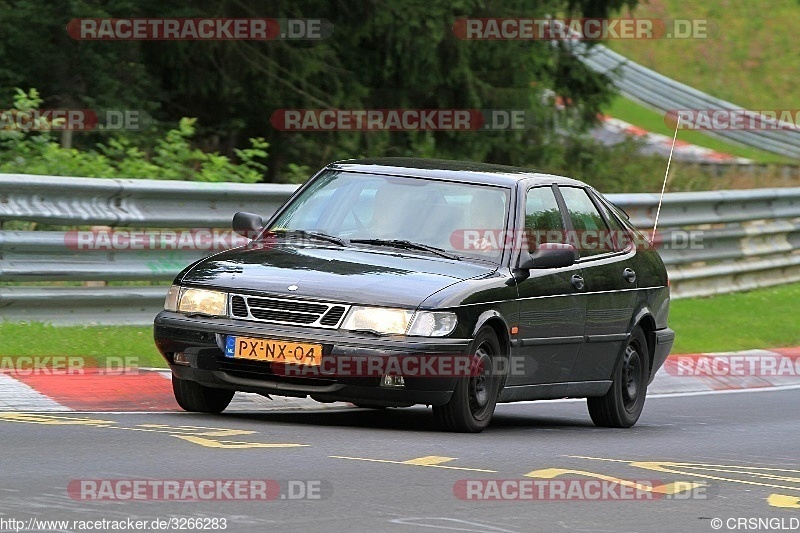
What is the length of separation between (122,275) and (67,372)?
6.14ft

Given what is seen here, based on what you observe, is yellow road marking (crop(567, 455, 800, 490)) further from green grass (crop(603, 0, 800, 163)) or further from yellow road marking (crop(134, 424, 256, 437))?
green grass (crop(603, 0, 800, 163))

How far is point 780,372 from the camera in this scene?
15797mm

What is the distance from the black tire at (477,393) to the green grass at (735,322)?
6.04m

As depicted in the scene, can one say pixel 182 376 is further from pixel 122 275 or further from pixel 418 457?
pixel 122 275

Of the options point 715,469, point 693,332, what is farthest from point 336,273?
point 693,332

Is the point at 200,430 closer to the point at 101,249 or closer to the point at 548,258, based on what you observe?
the point at 548,258

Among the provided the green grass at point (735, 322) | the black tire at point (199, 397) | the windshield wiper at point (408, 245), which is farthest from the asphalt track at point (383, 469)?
the green grass at point (735, 322)

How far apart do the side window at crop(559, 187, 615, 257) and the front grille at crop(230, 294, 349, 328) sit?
7.31ft

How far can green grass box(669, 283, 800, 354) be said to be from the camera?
53.3ft

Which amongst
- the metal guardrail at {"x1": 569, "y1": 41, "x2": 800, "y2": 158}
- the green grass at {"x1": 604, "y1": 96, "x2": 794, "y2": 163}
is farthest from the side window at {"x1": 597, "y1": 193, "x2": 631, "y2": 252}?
the green grass at {"x1": 604, "y1": 96, "x2": 794, "y2": 163}

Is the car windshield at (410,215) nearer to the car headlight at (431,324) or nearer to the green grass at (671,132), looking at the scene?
the car headlight at (431,324)

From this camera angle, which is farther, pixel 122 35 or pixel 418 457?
pixel 122 35

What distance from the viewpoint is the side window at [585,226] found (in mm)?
11039

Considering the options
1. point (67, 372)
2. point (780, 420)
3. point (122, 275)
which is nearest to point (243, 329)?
point (67, 372)
